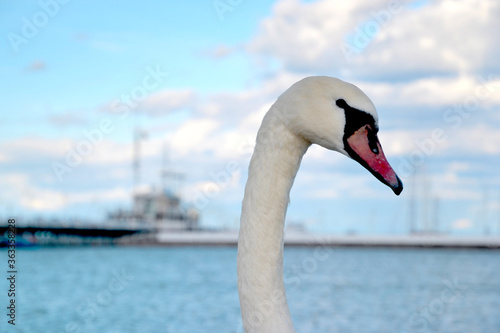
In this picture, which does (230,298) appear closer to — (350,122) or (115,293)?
(115,293)

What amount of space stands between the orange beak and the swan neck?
0.19 m

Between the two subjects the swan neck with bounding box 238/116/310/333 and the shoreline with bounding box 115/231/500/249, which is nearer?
the swan neck with bounding box 238/116/310/333

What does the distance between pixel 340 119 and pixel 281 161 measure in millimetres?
233

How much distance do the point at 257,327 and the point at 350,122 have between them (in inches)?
25.7

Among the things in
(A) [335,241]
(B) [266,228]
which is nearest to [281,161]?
(B) [266,228]

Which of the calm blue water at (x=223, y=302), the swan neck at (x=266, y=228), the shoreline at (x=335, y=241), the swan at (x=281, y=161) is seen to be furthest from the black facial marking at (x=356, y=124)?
the shoreline at (x=335, y=241)

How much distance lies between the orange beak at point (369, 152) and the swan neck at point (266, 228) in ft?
0.63

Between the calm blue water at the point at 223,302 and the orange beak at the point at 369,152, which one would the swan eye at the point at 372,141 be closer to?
the orange beak at the point at 369,152

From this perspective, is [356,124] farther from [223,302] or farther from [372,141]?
[223,302]

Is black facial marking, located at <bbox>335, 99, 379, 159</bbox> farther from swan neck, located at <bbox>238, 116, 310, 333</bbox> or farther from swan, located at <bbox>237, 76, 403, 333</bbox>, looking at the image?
swan neck, located at <bbox>238, 116, 310, 333</bbox>

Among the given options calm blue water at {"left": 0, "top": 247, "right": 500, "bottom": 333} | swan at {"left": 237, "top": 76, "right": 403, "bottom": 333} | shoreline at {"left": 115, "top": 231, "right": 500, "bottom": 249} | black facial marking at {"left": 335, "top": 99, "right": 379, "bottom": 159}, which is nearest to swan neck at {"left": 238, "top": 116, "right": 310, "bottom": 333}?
swan at {"left": 237, "top": 76, "right": 403, "bottom": 333}

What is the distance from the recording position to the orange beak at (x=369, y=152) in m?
2.26

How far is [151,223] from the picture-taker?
358 feet

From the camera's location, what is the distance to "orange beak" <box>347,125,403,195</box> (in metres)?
2.26
